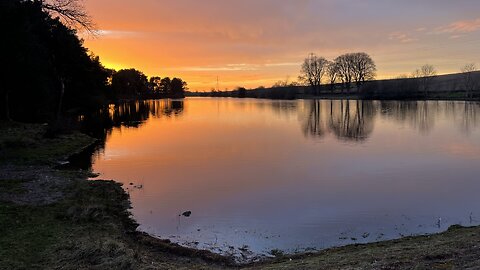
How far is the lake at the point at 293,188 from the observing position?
11758 mm

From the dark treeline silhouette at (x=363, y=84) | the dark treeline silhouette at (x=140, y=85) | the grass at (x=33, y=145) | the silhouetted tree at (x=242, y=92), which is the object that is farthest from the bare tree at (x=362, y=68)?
the grass at (x=33, y=145)

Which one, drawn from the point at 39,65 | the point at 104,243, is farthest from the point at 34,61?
the point at 104,243

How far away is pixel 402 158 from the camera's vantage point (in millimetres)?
22859

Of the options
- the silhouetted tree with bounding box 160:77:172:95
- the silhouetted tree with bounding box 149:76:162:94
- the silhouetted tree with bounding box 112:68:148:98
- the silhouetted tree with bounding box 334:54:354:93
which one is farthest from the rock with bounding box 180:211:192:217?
the silhouetted tree with bounding box 160:77:172:95

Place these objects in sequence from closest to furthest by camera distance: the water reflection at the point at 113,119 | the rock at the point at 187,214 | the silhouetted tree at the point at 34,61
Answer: the rock at the point at 187,214 → the silhouetted tree at the point at 34,61 → the water reflection at the point at 113,119

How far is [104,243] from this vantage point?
8.94m

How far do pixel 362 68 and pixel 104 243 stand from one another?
434ft

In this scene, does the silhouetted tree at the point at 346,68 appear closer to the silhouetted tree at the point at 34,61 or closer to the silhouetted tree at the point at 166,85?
the silhouetted tree at the point at 166,85

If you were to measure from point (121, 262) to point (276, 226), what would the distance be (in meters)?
5.48

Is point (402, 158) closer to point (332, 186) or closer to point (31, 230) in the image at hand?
point (332, 186)

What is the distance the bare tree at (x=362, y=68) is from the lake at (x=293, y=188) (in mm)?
104791

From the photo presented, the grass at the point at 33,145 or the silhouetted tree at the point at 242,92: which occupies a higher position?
the silhouetted tree at the point at 242,92

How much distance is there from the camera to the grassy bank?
24.2 feet

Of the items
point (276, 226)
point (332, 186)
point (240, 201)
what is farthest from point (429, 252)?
point (332, 186)
